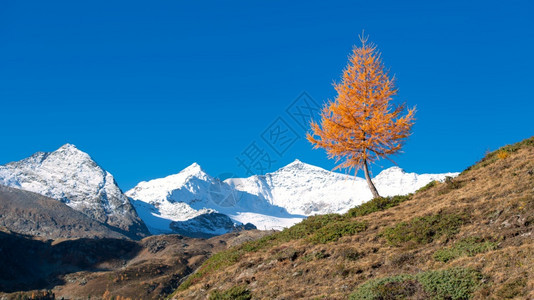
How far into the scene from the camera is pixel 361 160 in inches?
1150

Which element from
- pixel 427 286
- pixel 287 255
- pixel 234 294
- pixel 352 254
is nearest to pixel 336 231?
pixel 287 255

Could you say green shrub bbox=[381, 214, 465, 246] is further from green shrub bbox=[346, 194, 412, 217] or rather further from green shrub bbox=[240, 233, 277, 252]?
green shrub bbox=[240, 233, 277, 252]

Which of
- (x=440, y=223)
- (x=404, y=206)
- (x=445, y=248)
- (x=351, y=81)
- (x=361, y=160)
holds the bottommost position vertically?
(x=445, y=248)

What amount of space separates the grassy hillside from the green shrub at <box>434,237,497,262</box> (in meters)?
0.03

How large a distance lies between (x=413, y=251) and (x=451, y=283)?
3.75 metres

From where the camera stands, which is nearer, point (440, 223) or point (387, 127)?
point (440, 223)

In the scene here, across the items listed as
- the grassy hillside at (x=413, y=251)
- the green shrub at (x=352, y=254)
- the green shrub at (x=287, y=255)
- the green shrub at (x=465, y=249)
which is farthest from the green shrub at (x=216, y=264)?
the green shrub at (x=465, y=249)

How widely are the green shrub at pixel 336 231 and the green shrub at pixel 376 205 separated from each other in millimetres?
2520

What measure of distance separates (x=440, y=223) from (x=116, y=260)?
14084cm

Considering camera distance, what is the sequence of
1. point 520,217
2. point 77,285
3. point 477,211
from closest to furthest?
point 520,217 < point 477,211 < point 77,285

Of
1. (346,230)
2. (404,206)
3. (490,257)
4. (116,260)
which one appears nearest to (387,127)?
(404,206)

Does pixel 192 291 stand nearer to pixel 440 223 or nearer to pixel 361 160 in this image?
pixel 440 223

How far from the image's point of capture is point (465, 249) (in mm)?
13836

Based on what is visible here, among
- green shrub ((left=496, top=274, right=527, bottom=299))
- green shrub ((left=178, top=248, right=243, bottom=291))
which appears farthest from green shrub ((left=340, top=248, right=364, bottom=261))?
green shrub ((left=178, top=248, right=243, bottom=291))
